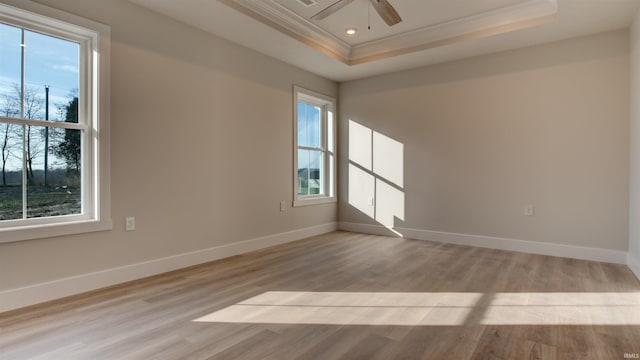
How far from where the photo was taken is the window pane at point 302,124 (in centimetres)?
529

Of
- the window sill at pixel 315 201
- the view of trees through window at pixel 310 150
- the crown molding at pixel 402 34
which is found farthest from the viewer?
the view of trees through window at pixel 310 150

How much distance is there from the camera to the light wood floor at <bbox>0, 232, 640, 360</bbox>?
192cm

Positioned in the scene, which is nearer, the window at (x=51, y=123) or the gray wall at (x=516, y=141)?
the window at (x=51, y=123)

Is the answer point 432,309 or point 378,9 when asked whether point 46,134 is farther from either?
point 432,309

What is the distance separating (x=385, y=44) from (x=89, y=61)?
3.46m

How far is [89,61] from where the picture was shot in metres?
2.91

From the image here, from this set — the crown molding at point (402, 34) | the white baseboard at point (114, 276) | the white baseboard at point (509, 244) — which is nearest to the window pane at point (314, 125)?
the crown molding at point (402, 34)

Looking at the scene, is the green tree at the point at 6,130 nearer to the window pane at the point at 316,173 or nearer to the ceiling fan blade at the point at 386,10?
the ceiling fan blade at the point at 386,10

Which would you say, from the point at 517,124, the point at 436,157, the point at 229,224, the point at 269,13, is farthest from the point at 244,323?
the point at 517,124

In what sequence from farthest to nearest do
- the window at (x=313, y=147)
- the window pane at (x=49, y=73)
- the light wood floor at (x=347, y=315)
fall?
the window at (x=313, y=147) → the window pane at (x=49, y=73) → the light wood floor at (x=347, y=315)

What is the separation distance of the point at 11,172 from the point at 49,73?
0.85 meters

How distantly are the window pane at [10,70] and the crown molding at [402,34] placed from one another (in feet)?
5.42

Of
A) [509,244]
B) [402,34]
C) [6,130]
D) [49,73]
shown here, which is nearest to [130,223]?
[6,130]

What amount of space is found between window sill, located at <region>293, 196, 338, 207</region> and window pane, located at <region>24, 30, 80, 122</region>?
9.79 feet
